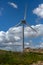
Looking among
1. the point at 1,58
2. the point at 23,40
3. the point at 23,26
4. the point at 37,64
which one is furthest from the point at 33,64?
the point at 23,26

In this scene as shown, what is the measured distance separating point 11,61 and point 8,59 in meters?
2.57

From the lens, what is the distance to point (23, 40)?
323ft

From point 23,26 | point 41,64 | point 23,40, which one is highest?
point 23,26

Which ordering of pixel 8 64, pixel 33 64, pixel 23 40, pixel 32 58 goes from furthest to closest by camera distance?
pixel 23 40 → pixel 32 58 → pixel 33 64 → pixel 8 64

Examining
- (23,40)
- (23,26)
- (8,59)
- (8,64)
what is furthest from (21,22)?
(8,64)

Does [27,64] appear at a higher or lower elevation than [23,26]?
lower

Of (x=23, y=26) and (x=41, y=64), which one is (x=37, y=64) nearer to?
(x=41, y=64)

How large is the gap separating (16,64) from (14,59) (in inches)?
263

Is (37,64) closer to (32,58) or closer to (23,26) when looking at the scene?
(32,58)

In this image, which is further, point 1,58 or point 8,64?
point 1,58

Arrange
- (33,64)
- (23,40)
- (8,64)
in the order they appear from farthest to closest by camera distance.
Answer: (23,40), (33,64), (8,64)

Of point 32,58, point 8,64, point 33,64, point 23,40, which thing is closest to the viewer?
point 8,64

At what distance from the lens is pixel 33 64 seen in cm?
7531

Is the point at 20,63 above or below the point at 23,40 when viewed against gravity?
below
